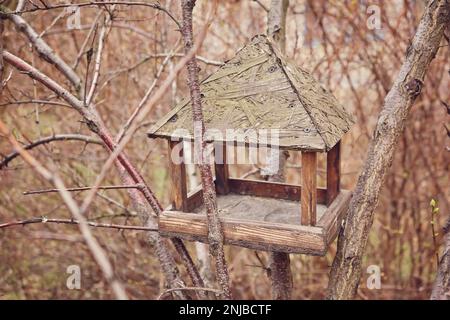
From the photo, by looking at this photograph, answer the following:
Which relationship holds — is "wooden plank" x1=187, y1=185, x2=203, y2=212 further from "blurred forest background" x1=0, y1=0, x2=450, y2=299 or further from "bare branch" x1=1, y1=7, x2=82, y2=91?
"blurred forest background" x1=0, y1=0, x2=450, y2=299

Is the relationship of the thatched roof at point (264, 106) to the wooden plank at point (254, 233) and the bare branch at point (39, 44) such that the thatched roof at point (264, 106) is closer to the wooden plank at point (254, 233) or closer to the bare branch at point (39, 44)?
the wooden plank at point (254, 233)

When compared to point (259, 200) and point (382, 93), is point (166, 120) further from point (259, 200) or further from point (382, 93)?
point (382, 93)

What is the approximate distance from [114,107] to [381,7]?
7.74 ft

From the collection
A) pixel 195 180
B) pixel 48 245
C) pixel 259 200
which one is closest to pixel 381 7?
pixel 195 180

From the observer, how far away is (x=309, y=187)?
188cm

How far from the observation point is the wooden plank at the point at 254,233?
185cm

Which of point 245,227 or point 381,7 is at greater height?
point 381,7

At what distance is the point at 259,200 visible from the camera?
2373 millimetres

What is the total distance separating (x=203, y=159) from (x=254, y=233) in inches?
14.6

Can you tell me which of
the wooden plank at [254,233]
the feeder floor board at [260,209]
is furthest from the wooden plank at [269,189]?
the wooden plank at [254,233]

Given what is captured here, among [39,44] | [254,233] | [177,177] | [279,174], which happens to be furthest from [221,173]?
[39,44]

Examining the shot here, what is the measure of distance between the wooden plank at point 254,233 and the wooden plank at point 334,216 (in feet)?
0.20

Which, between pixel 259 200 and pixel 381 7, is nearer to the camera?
pixel 259 200

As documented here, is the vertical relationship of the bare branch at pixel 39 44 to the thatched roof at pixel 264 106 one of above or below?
above
